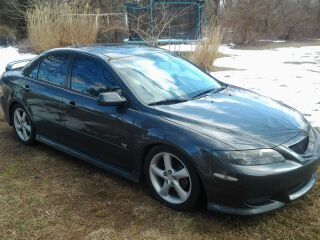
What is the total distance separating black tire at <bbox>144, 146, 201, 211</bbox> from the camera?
3.44 m

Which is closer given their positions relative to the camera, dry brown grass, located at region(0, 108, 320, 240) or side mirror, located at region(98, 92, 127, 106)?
dry brown grass, located at region(0, 108, 320, 240)

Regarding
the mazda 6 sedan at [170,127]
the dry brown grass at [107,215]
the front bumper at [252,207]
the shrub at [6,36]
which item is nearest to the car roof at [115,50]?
the mazda 6 sedan at [170,127]

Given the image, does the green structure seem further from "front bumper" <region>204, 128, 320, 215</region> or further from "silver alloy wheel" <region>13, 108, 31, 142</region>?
"front bumper" <region>204, 128, 320, 215</region>

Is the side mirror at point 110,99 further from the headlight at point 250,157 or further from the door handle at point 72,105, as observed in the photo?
the headlight at point 250,157

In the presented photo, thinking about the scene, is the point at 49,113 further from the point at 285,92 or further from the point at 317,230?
the point at 285,92

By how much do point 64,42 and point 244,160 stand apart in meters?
10.9

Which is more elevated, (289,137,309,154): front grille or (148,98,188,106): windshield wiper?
(148,98,188,106): windshield wiper

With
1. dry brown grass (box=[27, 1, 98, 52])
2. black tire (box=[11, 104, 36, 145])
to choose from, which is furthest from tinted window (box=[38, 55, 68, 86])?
dry brown grass (box=[27, 1, 98, 52])

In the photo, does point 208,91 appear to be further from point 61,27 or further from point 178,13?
point 178,13

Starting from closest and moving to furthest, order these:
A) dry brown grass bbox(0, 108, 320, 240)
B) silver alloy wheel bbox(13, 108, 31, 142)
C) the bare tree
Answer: dry brown grass bbox(0, 108, 320, 240) < silver alloy wheel bbox(13, 108, 31, 142) < the bare tree

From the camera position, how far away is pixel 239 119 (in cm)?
372

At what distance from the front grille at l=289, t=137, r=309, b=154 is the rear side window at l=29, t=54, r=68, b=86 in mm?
2671

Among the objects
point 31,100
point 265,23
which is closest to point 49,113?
point 31,100

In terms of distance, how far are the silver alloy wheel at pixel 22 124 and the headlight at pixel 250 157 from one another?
3.11 meters
